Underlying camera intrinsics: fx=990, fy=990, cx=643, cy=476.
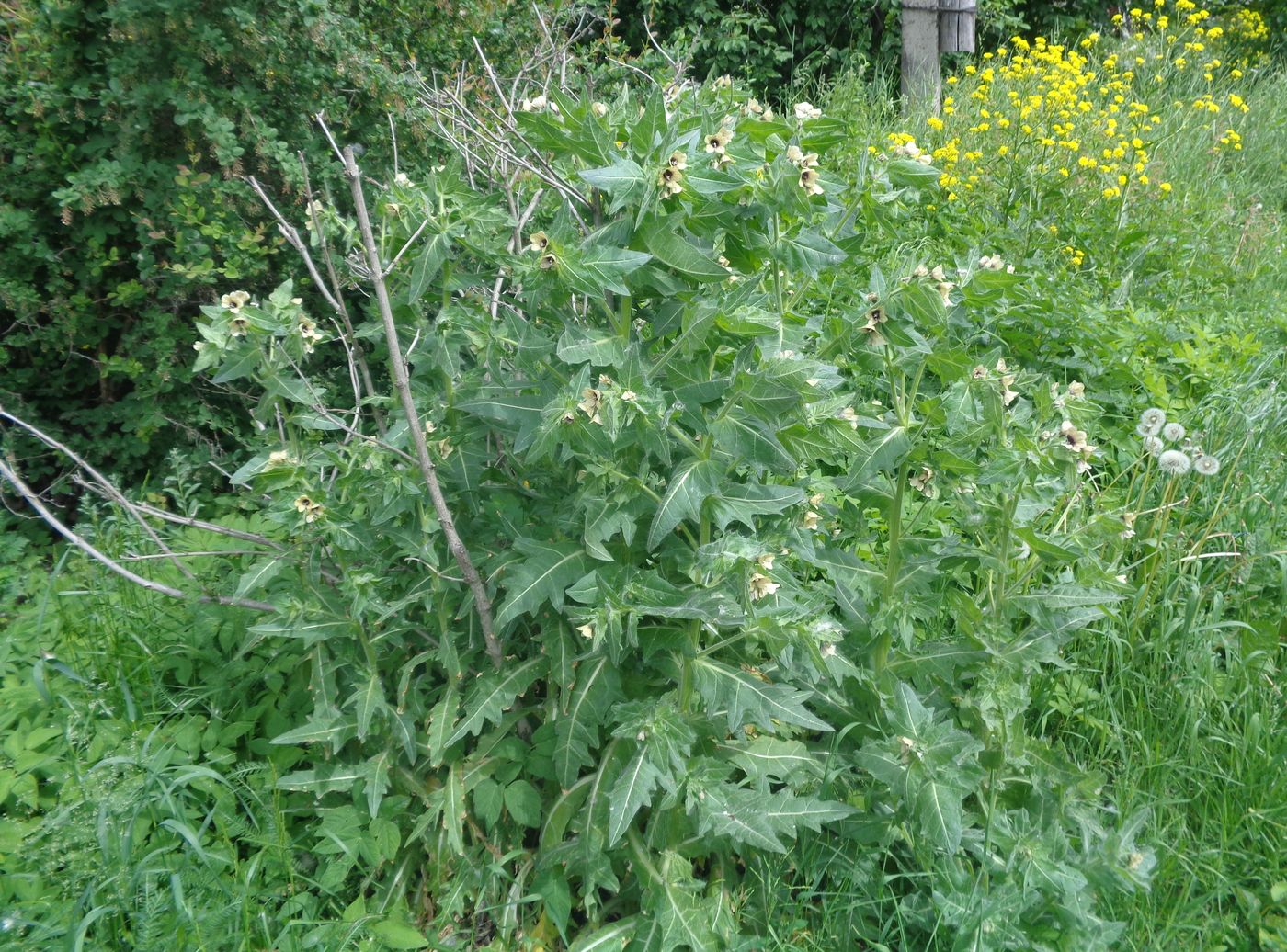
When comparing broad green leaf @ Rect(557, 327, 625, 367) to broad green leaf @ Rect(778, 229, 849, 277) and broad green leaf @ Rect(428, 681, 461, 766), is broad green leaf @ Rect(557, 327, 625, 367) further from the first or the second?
broad green leaf @ Rect(428, 681, 461, 766)

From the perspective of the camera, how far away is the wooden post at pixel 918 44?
765 centimetres

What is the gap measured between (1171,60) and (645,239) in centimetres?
798

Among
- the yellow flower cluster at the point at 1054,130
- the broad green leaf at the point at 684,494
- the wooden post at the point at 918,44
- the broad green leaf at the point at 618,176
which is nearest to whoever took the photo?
the broad green leaf at the point at 618,176

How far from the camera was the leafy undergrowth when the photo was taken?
80.6 inches

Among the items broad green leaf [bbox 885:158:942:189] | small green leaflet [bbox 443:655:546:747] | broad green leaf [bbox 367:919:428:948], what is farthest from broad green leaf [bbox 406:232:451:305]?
broad green leaf [bbox 367:919:428:948]

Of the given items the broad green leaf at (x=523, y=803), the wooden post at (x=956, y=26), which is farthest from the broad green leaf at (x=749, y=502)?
the wooden post at (x=956, y=26)

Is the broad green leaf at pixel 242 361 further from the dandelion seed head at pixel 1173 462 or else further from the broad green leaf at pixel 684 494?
the dandelion seed head at pixel 1173 462

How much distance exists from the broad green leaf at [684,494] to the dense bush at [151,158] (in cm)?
243

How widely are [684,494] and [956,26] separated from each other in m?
7.25

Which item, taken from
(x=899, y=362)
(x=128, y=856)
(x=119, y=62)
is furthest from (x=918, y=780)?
(x=119, y=62)

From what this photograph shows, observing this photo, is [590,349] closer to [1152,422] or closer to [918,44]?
[1152,422]

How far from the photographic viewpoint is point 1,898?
7.47ft

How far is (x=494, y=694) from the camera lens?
2.30 metres

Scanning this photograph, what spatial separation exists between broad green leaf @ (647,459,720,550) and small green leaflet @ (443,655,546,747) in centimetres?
54
